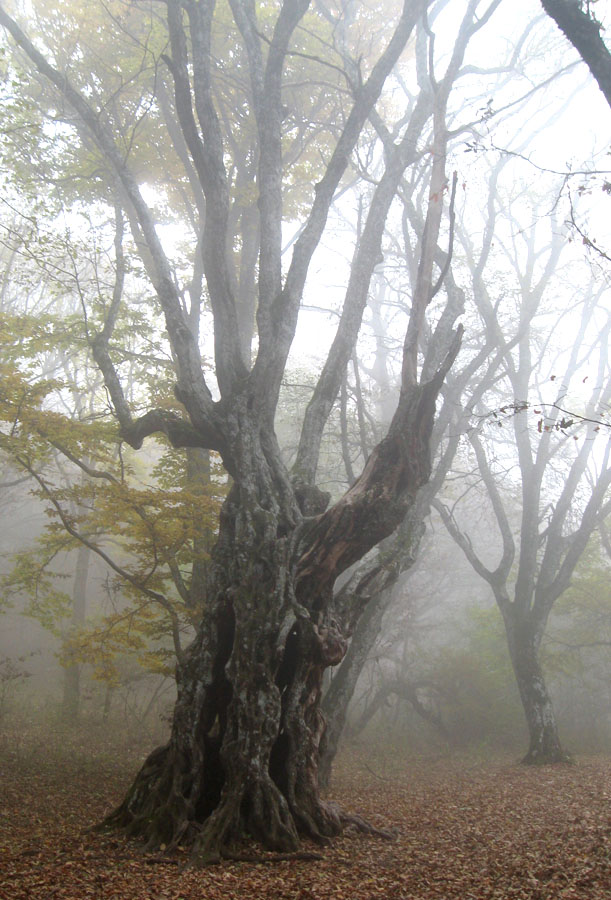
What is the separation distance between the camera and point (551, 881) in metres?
4.04

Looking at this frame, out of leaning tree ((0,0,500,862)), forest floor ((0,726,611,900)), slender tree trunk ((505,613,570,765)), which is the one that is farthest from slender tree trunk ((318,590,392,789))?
slender tree trunk ((505,613,570,765))

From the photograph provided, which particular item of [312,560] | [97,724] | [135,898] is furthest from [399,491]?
[97,724]

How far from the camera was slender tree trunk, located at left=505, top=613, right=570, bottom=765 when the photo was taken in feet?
39.1

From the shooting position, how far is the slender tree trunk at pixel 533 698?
11.9 meters

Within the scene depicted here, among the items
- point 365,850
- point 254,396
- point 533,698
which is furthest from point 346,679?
point 533,698

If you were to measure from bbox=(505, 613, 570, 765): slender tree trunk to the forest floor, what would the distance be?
262cm

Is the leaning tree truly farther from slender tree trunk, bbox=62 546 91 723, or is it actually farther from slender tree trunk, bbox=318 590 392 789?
slender tree trunk, bbox=62 546 91 723

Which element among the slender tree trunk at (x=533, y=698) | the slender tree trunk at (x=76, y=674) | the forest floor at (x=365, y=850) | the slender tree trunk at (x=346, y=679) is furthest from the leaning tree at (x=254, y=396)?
the slender tree trunk at (x=76, y=674)

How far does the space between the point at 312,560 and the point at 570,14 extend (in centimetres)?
477

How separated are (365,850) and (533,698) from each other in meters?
8.37

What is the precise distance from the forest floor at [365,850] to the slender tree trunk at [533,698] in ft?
8.59

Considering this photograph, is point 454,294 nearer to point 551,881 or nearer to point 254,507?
point 254,507

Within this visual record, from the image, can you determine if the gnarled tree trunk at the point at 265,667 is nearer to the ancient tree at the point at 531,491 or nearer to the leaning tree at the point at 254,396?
the leaning tree at the point at 254,396

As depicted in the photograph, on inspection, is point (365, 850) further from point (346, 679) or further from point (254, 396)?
point (254, 396)
